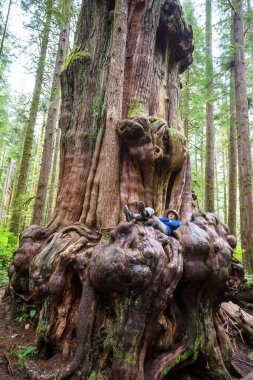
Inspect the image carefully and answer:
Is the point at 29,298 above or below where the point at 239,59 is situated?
below

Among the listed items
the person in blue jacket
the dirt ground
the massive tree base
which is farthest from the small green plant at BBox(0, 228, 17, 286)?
the person in blue jacket

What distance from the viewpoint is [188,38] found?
6102 millimetres

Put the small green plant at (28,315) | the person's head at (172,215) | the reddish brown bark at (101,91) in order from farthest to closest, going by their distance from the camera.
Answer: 1. the reddish brown bark at (101,91)
2. the person's head at (172,215)
3. the small green plant at (28,315)

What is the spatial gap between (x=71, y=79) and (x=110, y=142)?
213 centimetres

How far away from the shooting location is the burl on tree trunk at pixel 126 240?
2844mm

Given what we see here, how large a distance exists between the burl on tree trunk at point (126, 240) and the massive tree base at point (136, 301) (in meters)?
0.01

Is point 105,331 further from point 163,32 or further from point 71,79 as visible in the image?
point 163,32

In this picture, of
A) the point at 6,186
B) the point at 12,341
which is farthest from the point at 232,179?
the point at 6,186

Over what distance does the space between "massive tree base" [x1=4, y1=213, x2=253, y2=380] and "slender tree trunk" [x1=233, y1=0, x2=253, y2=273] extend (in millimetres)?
5620

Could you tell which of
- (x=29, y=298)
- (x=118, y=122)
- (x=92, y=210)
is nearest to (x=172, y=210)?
(x=92, y=210)

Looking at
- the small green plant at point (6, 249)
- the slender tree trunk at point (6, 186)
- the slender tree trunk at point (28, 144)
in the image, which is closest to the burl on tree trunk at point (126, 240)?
the small green plant at point (6, 249)

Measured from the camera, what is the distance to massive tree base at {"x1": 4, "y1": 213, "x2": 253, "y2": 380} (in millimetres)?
2758

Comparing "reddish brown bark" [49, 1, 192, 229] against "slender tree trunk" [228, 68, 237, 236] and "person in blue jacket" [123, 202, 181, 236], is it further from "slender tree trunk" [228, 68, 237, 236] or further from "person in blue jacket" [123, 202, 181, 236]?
"slender tree trunk" [228, 68, 237, 236]

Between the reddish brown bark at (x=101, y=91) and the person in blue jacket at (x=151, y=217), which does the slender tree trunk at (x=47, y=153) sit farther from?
the person in blue jacket at (x=151, y=217)
